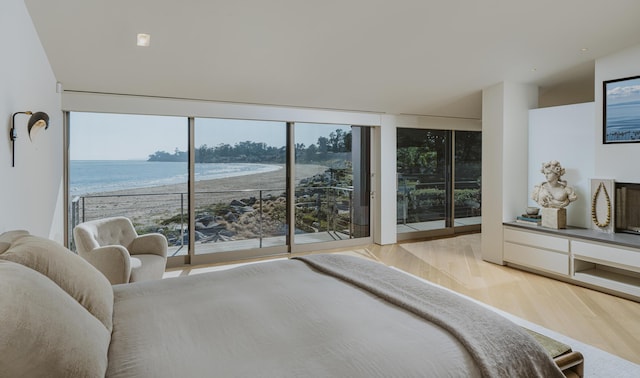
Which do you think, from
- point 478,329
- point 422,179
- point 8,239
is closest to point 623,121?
point 422,179

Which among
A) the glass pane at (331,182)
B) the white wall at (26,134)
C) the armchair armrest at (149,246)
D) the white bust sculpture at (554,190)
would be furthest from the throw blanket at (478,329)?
the glass pane at (331,182)

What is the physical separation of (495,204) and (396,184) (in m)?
1.70

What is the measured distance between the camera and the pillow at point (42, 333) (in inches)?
38.8

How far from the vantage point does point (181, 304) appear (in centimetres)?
186

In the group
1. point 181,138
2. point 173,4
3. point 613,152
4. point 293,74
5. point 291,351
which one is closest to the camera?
point 291,351

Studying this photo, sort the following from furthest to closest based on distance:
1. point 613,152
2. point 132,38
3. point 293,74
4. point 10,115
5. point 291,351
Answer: point 293,74
point 613,152
point 132,38
point 10,115
point 291,351

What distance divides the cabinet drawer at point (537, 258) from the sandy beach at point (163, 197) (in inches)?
123

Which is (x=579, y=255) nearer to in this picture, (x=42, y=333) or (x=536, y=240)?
(x=536, y=240)

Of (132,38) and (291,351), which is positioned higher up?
(132,38)

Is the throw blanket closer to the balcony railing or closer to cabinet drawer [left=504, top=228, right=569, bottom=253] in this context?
cabinet drawer [left=504, top=228, right=569, bottom=253]

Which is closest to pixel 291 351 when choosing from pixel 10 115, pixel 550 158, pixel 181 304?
pixel 181 304

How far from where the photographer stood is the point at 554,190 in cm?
462

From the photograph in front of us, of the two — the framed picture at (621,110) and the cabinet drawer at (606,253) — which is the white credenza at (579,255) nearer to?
the cabinet drawer at (606,253)

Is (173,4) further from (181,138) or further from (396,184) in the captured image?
(396,184)
